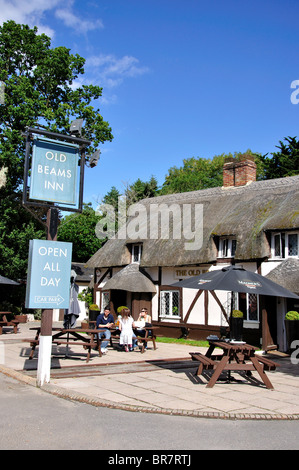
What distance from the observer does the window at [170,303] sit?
19.3 metres

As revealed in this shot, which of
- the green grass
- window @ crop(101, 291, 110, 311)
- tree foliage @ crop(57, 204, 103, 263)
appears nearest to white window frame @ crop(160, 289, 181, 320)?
the green grass

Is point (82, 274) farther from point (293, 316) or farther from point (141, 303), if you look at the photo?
point (293, 316)

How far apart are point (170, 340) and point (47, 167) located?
1156 centimetres

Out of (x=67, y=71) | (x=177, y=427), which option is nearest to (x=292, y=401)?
(x=177, y=427)

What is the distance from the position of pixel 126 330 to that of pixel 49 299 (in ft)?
18.2

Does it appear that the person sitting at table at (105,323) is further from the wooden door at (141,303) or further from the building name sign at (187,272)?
the wooden door at (141,303)

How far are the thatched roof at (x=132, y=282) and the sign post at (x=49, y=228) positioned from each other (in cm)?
1121

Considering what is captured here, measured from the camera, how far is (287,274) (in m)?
14.5

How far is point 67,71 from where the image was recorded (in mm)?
27109

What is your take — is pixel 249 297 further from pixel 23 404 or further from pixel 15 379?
pixel 23 404

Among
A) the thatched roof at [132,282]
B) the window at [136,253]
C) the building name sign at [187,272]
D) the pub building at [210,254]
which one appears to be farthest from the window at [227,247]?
the window at [136,253]

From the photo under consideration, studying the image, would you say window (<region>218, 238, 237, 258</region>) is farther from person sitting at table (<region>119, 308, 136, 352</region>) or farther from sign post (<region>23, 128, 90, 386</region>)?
sign post (<region>23, 128, 90, 386</region>)

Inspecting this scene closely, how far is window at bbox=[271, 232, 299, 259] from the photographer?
15.6m

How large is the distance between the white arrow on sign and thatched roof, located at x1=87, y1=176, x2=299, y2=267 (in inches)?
378
